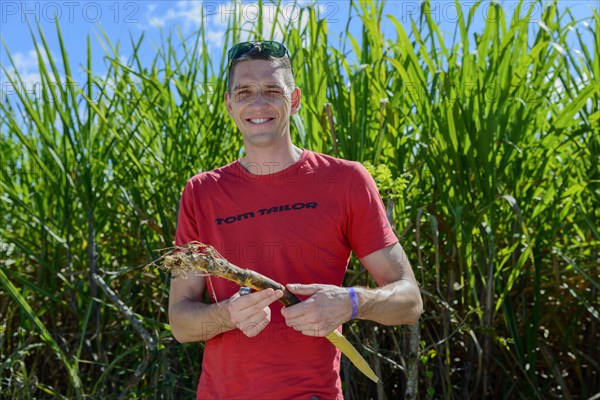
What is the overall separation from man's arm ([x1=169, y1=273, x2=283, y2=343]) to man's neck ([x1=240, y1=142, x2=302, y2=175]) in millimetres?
298

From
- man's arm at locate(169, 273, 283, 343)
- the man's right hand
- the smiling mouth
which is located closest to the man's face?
the smiling mouth

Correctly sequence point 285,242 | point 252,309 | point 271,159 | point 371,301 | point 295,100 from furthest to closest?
point 295,100 < point 271,159 < point 285,242 < point 371,301 < point 252,309

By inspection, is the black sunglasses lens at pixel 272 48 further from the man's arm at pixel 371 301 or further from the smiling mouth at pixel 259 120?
the man's arm at pixel 371 301

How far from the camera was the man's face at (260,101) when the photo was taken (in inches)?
70.7

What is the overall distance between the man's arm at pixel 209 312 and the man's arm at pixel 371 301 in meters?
0.05

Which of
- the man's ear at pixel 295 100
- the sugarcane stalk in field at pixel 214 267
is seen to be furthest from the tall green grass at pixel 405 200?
the sugarcane stalk in field at pixel 214 267

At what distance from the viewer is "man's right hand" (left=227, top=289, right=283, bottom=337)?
1.41 meters

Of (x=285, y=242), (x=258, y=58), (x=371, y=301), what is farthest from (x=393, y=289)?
(x=258, y=58)

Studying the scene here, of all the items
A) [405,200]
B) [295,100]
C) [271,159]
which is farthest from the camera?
[405,200]

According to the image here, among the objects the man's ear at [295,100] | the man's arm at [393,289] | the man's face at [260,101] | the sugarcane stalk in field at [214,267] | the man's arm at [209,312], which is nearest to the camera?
the sugarcane stalk in field at [214,267]

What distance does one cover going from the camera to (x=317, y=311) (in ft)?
4.72

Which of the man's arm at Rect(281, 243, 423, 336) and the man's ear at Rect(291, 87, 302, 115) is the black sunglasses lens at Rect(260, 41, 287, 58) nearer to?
the man's ear at Rect(291, 87, 302, 115)

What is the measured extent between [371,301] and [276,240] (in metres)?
0.27

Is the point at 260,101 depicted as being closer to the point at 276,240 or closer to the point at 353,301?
the point at 276,240
